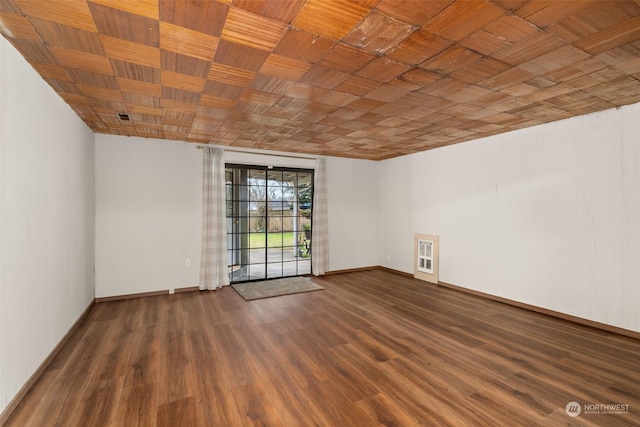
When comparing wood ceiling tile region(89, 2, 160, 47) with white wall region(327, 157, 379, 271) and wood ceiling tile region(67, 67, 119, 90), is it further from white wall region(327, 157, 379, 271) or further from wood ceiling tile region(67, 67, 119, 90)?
white wall region(327, 157, 379, 271)

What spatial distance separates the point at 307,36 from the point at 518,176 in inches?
149

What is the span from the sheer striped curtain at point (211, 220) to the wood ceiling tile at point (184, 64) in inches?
105

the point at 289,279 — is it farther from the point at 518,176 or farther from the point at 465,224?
the point at 518,176

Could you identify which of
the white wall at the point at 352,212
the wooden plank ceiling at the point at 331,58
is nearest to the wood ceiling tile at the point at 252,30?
the wooden plank ceiling at the point at 331,58

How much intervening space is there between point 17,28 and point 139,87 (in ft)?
2.96

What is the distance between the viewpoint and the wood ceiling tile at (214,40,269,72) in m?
1.99

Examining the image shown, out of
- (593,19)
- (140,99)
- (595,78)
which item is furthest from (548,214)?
(140,99)

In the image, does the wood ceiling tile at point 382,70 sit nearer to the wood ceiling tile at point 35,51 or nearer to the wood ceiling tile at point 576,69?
the wood ceiling tile at point 576,69

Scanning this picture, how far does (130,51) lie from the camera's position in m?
2.04

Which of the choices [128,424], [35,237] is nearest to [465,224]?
[128,424]

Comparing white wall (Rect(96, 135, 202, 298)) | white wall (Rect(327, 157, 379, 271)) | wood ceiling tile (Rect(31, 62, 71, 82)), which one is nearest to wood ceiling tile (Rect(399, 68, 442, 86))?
wood ceiling tile (Rect(31, 62, 71, 82))

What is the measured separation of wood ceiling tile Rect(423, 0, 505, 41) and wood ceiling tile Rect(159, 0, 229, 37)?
1.25 m

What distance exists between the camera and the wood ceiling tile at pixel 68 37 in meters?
1.75

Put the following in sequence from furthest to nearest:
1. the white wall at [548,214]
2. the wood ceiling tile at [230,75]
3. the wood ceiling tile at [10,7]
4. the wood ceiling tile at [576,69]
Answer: the white wall at [548,214]
the wood ceiling tile at [230,75]
the wood ceiling tile at [576,69]
the wood ceiling tile at [10,7]
